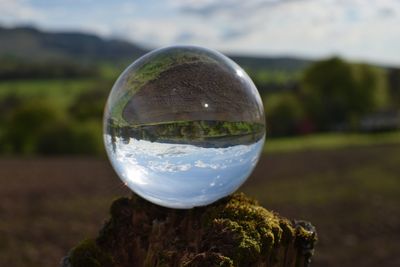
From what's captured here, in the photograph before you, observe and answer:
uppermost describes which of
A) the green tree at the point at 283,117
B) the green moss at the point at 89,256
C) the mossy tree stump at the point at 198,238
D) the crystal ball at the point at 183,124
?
the crystal ball at the point at 183,124

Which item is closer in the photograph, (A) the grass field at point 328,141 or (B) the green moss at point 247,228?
(B) the green moss at point 247,228

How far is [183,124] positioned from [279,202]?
17.0 meters

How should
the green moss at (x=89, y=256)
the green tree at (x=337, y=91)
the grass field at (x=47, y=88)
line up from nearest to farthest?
the green moss at (x=89, y=256) < the green tree at (x=337, y=91) < the grass field at (x=47, y=88)

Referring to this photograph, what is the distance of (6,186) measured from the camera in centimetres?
2378

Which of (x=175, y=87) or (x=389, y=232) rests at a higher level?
(x=175, y=87)

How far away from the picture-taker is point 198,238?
420cm

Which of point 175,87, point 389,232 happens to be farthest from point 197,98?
point 389,232

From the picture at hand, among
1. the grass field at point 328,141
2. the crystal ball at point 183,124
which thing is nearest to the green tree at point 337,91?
the grass field at point 328,141

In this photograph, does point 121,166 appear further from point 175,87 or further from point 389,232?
point 389,232

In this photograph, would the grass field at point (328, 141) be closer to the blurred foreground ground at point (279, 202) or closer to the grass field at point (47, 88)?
the blurred foreground ground at point (279, 202)

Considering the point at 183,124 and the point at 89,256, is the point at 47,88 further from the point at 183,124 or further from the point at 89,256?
the point at 183,124

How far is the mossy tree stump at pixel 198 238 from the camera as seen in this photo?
387 centimetres

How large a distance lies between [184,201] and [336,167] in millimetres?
25848

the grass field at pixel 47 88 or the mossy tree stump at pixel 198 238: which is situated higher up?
the grass field at pixel 47 88
